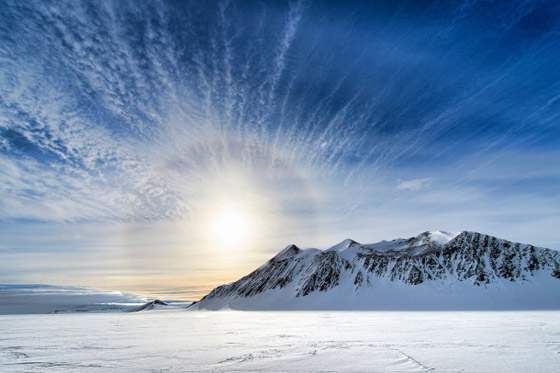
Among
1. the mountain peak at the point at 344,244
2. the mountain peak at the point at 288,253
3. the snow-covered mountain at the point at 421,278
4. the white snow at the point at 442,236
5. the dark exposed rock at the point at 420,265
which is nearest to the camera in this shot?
the snow-covered mountain at the point at 421,278

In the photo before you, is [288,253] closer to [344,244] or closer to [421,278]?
[344,244]

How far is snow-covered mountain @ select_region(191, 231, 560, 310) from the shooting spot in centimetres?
10675

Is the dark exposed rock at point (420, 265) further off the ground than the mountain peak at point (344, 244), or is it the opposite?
the mountain peak at point (344, 244)

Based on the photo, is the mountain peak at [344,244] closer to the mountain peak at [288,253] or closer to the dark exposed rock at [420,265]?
the dark exposed rock at [420,265]

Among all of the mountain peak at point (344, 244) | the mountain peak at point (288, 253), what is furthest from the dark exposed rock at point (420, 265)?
the mountain peak at point (288, 253)

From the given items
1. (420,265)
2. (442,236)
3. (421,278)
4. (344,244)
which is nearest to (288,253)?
(344,244)

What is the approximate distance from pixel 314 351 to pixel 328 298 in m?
127

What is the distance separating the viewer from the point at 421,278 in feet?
407

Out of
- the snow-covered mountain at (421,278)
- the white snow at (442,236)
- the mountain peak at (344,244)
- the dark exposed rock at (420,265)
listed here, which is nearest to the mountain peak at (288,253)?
the dark exposed rock at (420,265)

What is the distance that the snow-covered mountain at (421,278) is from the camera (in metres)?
107

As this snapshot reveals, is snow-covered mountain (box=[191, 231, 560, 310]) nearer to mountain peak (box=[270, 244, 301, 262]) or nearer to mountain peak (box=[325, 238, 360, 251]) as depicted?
mountain peak (box=[325, 238, 360, 251])

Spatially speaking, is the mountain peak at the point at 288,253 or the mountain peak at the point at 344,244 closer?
the mountain peak at the point at 344,244

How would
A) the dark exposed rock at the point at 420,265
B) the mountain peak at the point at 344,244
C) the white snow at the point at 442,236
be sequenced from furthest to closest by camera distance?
the mountain peak at the point at 344,244, the white snow at the point at 442,236, the dark exposed rock at the point at 420,265

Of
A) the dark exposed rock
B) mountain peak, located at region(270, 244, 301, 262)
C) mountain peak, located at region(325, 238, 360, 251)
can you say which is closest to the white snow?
the dark exposed rock
